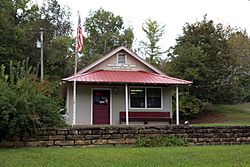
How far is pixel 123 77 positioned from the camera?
21.1m

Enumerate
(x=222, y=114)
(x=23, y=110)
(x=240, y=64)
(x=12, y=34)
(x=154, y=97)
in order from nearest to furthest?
(x=23, y=110) → (x=154, y=97) → (x=240, y=64) → (x=222, y=114) → (x=12, y=34)

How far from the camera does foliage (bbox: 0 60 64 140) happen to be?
34.9 ft

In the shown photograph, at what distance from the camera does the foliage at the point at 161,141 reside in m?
11.7

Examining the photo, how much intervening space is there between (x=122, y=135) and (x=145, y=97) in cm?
1019

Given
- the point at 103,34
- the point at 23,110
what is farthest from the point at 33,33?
the point at 23,110

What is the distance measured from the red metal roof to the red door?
3.39ft

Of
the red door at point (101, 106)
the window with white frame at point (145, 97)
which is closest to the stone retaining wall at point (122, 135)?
the red door at point (101, 106)

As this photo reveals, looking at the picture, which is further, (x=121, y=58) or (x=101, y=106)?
(x=121, y=58)

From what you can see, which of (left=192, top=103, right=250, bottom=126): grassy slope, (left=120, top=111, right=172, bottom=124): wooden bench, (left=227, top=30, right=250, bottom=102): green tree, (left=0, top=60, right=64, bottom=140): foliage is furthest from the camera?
(left=192, top=103, right=250, bottom=126): grassy slope

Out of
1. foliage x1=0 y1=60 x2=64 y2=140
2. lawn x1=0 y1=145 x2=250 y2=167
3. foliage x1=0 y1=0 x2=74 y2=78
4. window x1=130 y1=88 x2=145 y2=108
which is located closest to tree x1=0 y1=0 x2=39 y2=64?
foliage x1=0 y1=0 x2=74 y2=78

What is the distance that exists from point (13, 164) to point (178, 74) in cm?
2599

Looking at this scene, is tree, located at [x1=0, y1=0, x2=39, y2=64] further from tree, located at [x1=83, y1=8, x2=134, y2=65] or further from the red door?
the red door

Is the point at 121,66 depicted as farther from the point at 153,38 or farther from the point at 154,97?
the point at 153,38

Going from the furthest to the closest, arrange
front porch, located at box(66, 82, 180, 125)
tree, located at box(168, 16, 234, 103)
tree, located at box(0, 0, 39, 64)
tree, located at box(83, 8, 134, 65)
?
tree, located at box(83, 8, 134, 65) < tree, located at box(0, 0, 39, 64) < tree, located at box(168, 16, 234, 103) < front porch, located at box(66, 82, 180, 125)
